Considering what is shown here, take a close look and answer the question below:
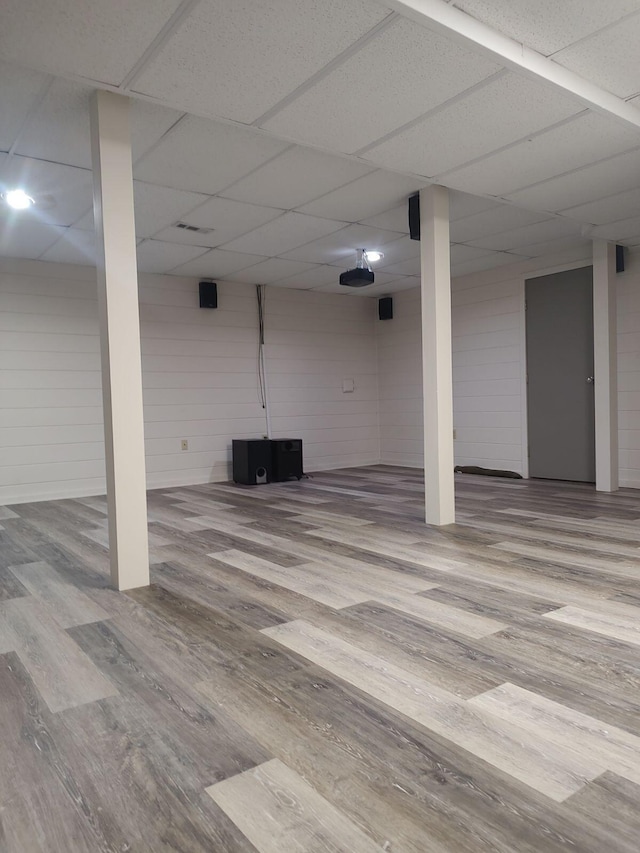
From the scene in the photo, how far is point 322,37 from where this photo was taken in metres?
2.32

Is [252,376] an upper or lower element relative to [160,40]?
lower

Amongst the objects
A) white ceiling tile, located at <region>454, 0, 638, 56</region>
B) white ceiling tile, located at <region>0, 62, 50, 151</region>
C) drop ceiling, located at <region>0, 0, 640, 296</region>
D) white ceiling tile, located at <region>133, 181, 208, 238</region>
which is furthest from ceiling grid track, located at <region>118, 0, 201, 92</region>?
white ceiling tile, located at <region>133, 181, 208, 238</region>

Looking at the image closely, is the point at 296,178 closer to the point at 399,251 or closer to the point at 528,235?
the point at 399,251

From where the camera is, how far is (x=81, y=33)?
88.2 inches

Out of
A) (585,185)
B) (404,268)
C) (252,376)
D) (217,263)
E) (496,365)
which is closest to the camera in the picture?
(585,185)

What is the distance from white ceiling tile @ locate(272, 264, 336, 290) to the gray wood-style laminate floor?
386cm

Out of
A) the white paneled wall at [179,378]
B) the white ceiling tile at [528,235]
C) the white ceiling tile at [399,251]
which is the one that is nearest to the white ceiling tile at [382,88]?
the white ceiling tile at [399,251]

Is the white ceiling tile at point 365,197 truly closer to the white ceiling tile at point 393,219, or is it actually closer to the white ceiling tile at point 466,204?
the white ceiling tile at point 393,219

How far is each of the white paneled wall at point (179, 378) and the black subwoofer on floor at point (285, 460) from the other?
2.10 ft

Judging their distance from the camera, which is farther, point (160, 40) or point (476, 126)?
point (476, 126)

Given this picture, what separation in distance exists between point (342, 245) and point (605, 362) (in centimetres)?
273

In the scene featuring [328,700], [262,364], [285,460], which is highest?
[262,364]

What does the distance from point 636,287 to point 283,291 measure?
4022mm

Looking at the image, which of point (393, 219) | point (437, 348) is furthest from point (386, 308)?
point (437, 348)
